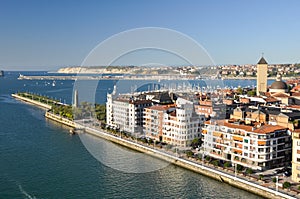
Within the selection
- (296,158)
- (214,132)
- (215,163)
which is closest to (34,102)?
(214,132)

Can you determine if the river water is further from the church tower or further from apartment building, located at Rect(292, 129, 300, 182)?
the church tower

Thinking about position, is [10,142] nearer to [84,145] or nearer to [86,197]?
[84,145]

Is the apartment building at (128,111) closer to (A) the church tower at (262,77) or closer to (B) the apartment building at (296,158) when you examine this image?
(B) the apartment building at (296,158)

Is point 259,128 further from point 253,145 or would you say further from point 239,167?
point 239,167

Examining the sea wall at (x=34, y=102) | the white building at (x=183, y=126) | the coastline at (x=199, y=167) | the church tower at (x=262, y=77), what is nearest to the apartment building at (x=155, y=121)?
the white building at (x=183, y=126)

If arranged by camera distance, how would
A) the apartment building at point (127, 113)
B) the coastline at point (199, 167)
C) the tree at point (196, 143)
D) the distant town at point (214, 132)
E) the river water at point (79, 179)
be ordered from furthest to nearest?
the apartment building at point (127, 113)
the tree at point (196, 143)
the distant town at point (214, 132)
the river water at point (79, 179)
the coastline at point (199, 167)

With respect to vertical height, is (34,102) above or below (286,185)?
above

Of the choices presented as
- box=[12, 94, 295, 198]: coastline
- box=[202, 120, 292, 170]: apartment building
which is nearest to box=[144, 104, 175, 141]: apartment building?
box=[12, 94, 295, 198]: coastline

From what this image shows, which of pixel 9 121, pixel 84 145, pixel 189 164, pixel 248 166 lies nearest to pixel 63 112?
pixel 9 121
